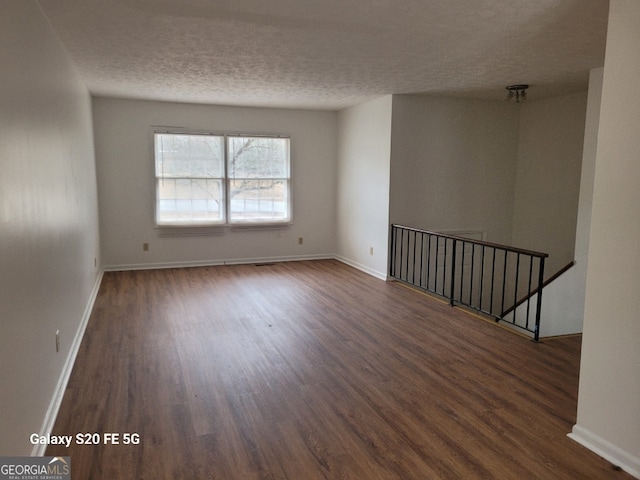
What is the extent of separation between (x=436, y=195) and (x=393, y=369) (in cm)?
355

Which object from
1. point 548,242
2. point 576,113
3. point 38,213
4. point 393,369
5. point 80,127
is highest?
point 576,113

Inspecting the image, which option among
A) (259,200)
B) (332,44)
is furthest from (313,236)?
(332,44)

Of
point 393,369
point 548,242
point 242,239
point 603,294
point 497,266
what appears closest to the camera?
point 603,294

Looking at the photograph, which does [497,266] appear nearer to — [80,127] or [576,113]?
[576,113]

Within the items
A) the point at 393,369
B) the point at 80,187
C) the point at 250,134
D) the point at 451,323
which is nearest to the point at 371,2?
the point at 393,369

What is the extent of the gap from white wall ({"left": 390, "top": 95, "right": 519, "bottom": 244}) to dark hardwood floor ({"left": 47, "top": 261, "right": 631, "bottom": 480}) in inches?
72.8

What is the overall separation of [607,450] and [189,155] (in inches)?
244

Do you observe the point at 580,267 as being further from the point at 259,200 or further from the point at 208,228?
the point at 208,228

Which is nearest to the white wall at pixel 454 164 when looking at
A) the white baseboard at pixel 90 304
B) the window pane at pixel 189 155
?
the white baseboard at pixel 90 304

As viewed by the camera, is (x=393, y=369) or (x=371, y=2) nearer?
(x=371, y=2)

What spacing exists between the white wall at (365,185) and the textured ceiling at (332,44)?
0.81 metres

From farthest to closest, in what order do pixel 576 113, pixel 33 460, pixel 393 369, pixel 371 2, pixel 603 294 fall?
1. pixel 576 113
2. pixel 393 369
3. pixel 371 2
4. pixel 603 294
5. pixel 33 460

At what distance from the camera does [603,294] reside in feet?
7.59

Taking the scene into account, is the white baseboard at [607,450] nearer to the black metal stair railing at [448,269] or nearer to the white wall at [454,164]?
the black metal stair railing at [448,269]
